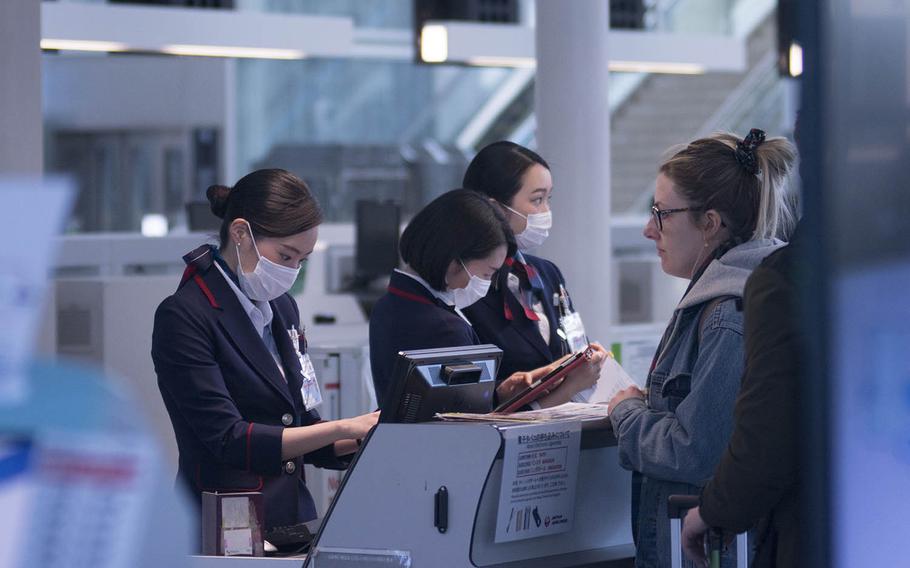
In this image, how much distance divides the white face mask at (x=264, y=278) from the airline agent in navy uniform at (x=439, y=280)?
0.31m

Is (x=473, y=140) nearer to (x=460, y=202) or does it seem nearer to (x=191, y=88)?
(x=191, y=88)

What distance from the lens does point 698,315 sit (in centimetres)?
227

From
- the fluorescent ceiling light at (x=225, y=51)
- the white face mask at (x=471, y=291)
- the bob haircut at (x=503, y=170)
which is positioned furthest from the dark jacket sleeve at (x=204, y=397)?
the fluorescent ceiling light at (x=225, y=51)

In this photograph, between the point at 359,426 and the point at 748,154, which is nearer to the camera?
the point at 748,154

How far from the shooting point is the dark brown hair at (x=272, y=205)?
2719 millimetres

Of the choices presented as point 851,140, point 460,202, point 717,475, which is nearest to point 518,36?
point 460,202

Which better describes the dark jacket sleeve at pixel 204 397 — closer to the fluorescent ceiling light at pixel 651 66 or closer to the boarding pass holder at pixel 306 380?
the boarding pass holder at pixel 306 380

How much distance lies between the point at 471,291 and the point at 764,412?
4.27 ft

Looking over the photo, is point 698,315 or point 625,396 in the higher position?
point 698,315

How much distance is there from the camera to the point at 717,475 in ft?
6.40

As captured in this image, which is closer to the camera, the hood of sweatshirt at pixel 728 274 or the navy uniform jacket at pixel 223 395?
the hood of sweatshirt at pixel 728 274

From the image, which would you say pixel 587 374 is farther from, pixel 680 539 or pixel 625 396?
pixel 680 539

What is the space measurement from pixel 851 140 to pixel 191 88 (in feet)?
40.8

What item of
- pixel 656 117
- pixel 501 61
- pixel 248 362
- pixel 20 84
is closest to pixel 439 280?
pixel 248 362
